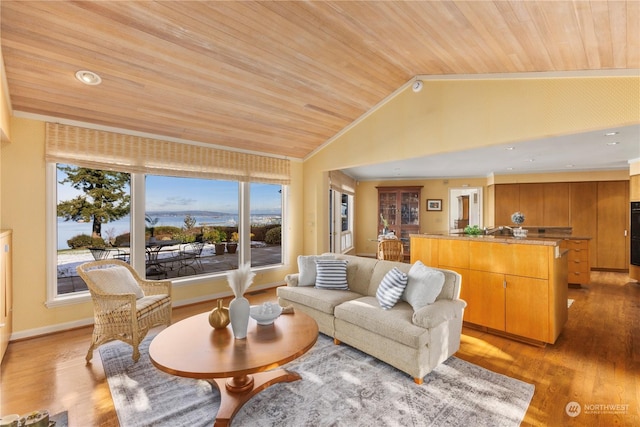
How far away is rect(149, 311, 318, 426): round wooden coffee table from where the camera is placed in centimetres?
186

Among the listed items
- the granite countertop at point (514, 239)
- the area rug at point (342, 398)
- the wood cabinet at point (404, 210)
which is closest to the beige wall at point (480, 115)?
the granite countertop at point (514, 239)

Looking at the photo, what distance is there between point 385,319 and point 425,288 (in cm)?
47

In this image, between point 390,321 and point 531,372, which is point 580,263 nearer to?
point 531,372

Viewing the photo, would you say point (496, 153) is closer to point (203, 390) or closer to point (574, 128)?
point (574, 128)

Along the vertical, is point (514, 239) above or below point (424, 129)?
below

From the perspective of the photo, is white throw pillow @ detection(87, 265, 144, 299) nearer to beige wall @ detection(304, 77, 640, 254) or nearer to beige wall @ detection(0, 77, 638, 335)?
beige wall @ detection(0, 77, 638, 335)

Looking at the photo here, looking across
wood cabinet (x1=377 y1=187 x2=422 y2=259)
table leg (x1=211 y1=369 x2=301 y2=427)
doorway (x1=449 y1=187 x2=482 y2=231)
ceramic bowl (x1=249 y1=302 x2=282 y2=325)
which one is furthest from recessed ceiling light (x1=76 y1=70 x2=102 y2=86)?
doorway (x1=449 y1=187 x2=482 y2=231)

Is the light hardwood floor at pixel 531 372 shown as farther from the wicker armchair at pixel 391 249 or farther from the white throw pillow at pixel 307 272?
the wicker armchair at pixel 391 249

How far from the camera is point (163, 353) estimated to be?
2.03 m

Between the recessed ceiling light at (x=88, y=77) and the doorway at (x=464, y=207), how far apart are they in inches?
324

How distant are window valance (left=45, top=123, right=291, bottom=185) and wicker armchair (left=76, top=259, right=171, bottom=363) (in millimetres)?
1378

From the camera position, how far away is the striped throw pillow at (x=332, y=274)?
12.1 ft

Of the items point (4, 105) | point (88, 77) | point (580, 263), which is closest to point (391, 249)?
point (580, 263)

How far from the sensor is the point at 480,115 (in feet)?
11.6
